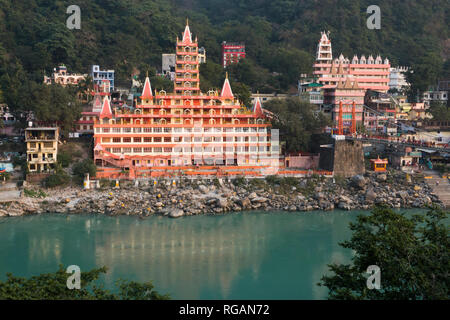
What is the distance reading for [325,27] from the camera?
180ft

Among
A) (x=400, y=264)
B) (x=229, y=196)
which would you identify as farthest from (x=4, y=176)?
(x=400, y=264)

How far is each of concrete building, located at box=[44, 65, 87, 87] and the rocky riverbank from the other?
15.7 m

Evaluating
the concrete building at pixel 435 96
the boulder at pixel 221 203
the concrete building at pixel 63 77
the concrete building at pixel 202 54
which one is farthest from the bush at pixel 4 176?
the concrete building at pixel 435 96

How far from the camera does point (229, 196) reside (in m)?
28.1

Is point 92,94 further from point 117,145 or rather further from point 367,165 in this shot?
point 367,165

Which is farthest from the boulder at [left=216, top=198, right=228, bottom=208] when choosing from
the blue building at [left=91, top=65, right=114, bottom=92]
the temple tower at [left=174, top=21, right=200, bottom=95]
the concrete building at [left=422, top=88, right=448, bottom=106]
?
the concrete building at [left=422, top=88, right=448, bottom=106]

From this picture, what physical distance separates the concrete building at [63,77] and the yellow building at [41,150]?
1168 cm

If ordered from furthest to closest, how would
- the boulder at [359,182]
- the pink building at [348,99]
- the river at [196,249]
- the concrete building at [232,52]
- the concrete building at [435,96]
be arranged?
the concrete building at [232,52] → the concrete building at [435,96] → the pink building at [348,99] → the boulder at [359,182] → the river at [196,249]

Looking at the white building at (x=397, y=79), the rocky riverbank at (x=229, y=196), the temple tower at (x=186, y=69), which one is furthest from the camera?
the white building at (x=397, y=79)

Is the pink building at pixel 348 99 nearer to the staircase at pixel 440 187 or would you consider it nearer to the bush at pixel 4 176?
the staircase at pixel 440 187

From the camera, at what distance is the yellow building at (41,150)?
30.1 metres

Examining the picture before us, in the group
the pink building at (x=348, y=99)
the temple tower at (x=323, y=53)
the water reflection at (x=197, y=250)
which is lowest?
the water reflection at (x=197, y=250)

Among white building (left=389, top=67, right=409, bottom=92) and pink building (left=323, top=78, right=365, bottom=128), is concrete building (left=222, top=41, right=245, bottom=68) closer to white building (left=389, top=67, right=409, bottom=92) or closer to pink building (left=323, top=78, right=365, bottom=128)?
white building (left=389, top=67, right=409, bottom=92)

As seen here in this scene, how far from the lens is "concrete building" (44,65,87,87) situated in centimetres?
4188
